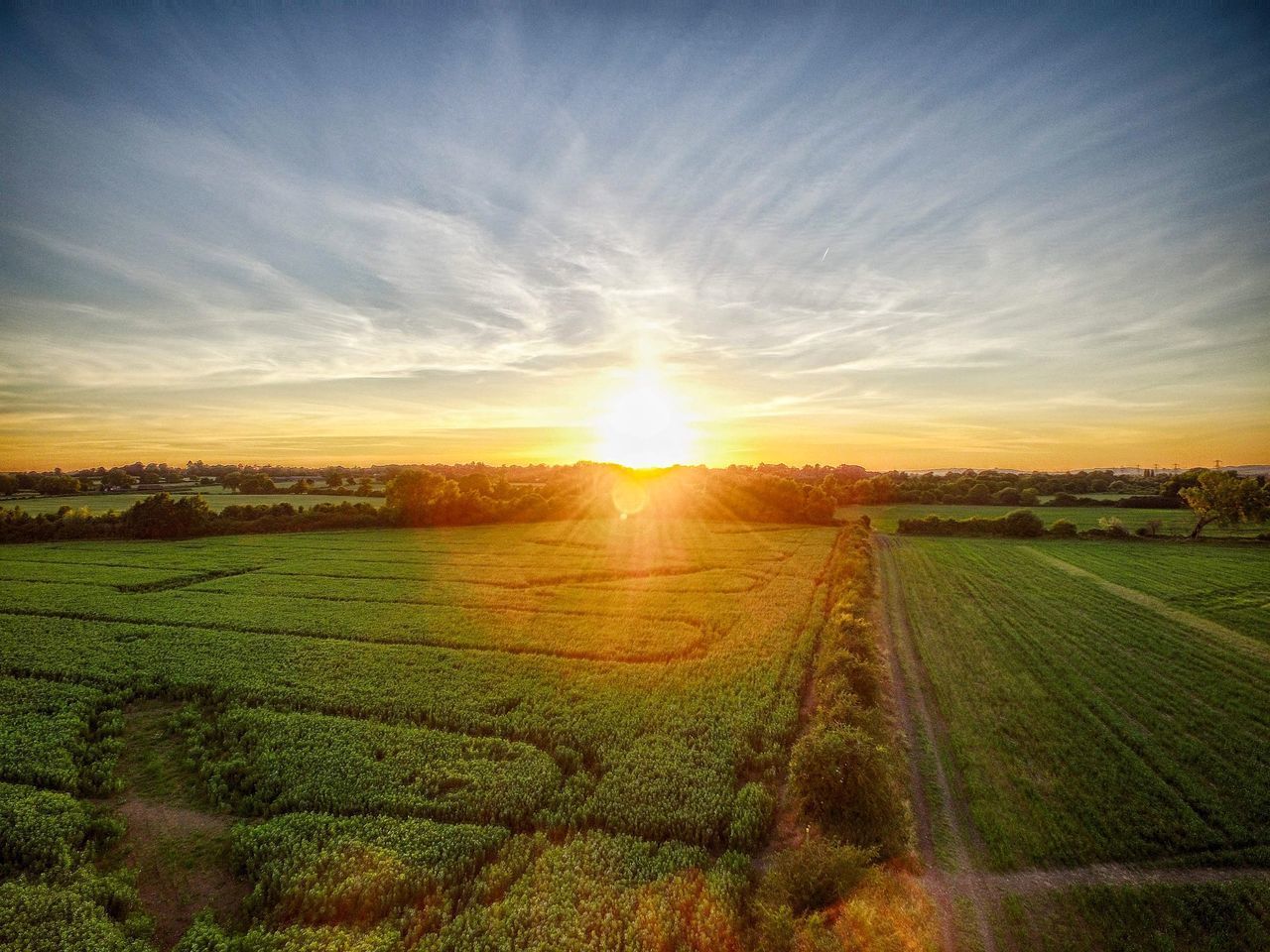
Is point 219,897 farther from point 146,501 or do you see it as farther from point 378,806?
point 146,501

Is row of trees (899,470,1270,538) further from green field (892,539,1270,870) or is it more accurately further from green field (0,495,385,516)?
green field (0,495,385,516)

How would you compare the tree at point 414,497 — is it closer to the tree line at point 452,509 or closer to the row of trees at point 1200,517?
the tree line at point 452,509

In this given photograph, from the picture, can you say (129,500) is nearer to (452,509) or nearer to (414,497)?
(414,497)

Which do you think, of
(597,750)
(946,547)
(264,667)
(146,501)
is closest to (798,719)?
(597,750)

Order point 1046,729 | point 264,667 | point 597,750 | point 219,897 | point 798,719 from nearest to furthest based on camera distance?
point 219,897 → point 597,750 → point 1046,729 → point 798,719 → point 264,667

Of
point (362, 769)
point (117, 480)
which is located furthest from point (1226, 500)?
point (117, 480)

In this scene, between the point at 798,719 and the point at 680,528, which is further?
the point at 680,528

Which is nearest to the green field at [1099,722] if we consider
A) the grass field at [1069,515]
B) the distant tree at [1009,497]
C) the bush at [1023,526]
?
the bush at [1023,526]
